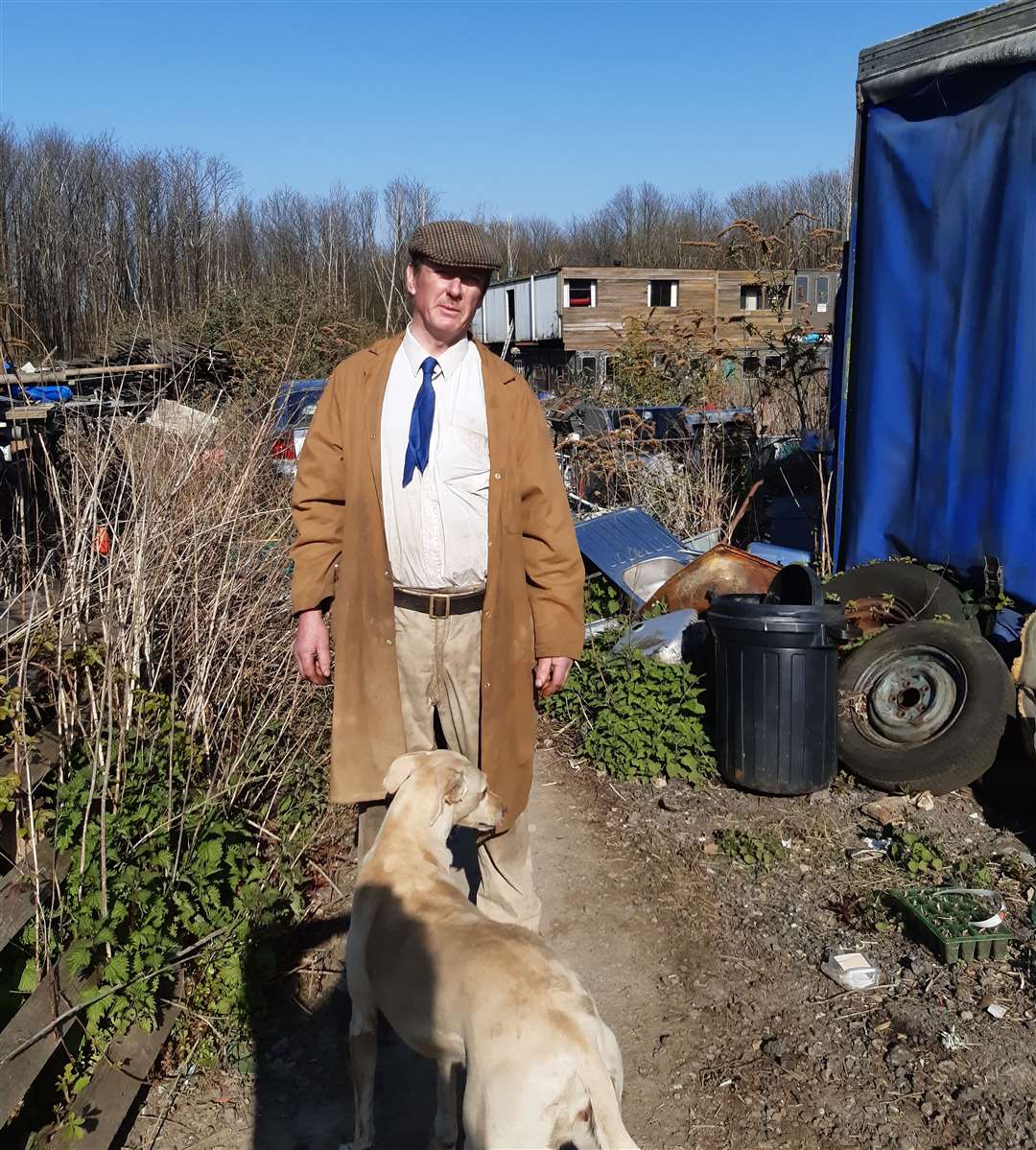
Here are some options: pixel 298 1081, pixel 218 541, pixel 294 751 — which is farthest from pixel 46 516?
pixel 298 1081

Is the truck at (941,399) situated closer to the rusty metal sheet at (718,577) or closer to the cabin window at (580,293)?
the rusty metal sheet at (718,577)

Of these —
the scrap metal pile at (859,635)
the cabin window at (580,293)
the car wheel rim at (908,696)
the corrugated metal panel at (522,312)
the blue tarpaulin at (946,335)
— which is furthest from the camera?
the corrugated metal panel at (522,312)

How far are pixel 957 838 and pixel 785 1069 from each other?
75.4 inches

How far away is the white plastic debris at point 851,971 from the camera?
354 cm

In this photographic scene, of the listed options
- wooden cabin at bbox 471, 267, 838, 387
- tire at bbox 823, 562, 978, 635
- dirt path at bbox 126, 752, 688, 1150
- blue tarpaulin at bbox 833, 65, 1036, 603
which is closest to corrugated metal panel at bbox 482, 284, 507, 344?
wooden cabin at bbox 471, 267, 838, 387

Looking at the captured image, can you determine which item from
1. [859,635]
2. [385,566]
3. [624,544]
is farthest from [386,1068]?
[624,544]

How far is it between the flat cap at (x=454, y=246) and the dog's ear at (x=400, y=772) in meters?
1.45

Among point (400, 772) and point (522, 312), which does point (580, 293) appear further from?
point (400, 772)

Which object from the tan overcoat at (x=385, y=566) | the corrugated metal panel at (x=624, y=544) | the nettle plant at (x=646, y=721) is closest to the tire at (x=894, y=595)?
the nettle plant at (x=646, y=721)

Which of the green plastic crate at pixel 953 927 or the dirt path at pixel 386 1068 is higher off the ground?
the green plastic crate at pixel 953 927

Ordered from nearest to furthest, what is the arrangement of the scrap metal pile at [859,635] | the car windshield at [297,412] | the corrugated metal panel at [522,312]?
the scrap metal pile at [859,635], the car windshield at [297,412], the corrugated metal panel at [522,312]

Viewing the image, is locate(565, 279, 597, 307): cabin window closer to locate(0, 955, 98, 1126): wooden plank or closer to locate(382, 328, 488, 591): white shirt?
locate(382, 328, 488, 591): white shirt

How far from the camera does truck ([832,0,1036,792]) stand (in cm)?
507

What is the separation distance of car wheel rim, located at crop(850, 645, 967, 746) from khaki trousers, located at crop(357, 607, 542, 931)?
8.23ft
